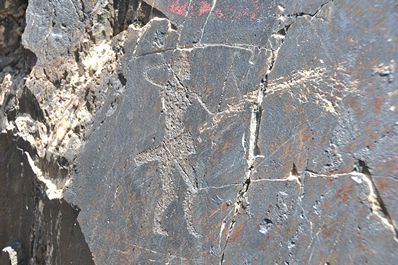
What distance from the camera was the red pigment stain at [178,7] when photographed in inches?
82.9

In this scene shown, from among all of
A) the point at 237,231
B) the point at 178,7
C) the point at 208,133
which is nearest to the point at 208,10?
the point at 178,7

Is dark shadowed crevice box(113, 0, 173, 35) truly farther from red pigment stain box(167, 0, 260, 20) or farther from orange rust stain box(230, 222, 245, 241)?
orange rust stain box(230, 222, 245, 241)

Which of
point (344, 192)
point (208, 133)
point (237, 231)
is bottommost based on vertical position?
point (237, 231)

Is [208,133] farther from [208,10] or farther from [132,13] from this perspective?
[132,13]

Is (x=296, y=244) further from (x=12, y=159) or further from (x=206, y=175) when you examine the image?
(x=12, y=159)

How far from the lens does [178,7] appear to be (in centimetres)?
213

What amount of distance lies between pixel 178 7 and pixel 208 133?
0.49 m

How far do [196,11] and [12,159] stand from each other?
1.35 metres

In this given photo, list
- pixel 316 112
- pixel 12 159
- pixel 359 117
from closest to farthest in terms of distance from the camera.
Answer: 1. pixel 359 117
2. pixel 316 112
3. pixel 12 159

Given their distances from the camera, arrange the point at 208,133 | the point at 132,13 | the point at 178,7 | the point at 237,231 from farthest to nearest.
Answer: the point at 132,13, the point at 178,7, the point at 208,133, the point at 237,231

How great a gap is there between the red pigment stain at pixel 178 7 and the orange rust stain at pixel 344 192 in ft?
2.91

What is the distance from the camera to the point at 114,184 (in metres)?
2.20

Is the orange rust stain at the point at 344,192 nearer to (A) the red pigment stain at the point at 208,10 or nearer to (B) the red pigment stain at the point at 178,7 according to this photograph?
(A) the red pigment stain at the point at 208,10

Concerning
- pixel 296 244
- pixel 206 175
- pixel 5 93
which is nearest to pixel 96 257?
pixel 206 175
